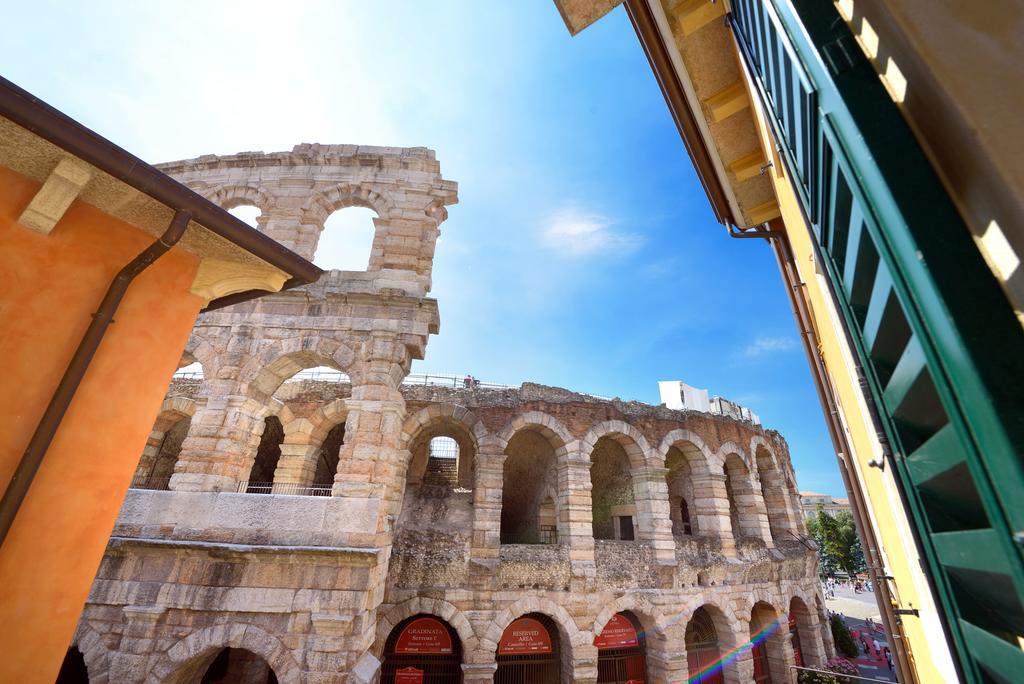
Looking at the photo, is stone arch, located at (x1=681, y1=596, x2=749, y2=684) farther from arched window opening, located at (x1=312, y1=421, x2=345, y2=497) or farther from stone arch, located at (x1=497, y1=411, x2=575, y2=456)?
arched window opening, located at (x1=312, y1=421, x2=345, y2=497)

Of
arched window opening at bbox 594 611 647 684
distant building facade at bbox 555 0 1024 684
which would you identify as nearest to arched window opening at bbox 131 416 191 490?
arched window opening at bbox 594 611 647 684

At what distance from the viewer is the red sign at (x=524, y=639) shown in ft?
36.1

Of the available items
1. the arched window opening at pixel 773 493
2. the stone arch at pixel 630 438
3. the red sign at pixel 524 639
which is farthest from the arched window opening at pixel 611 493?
the arched window opening at pixel 773 493

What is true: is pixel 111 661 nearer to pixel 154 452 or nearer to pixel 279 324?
pixel 279 324

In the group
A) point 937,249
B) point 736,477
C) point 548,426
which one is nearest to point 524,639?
point 548,426

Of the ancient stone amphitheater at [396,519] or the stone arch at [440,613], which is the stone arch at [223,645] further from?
the stone arch at [440,613]

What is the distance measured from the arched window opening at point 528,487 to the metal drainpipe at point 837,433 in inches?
386

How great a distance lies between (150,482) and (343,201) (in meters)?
11.0

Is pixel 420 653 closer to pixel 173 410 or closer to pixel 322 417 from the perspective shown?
pixel 322 417

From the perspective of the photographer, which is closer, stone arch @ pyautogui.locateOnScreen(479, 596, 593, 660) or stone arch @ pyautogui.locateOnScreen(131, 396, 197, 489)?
stone arch @ pyautogui.locateOnScreen(479, 596, 593, 660)

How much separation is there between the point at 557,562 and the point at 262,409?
8463 millimetres

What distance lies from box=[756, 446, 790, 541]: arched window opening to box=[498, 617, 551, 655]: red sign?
35.7 ft

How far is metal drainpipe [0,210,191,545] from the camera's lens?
9.59 feet

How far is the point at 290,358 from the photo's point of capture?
9250mm
